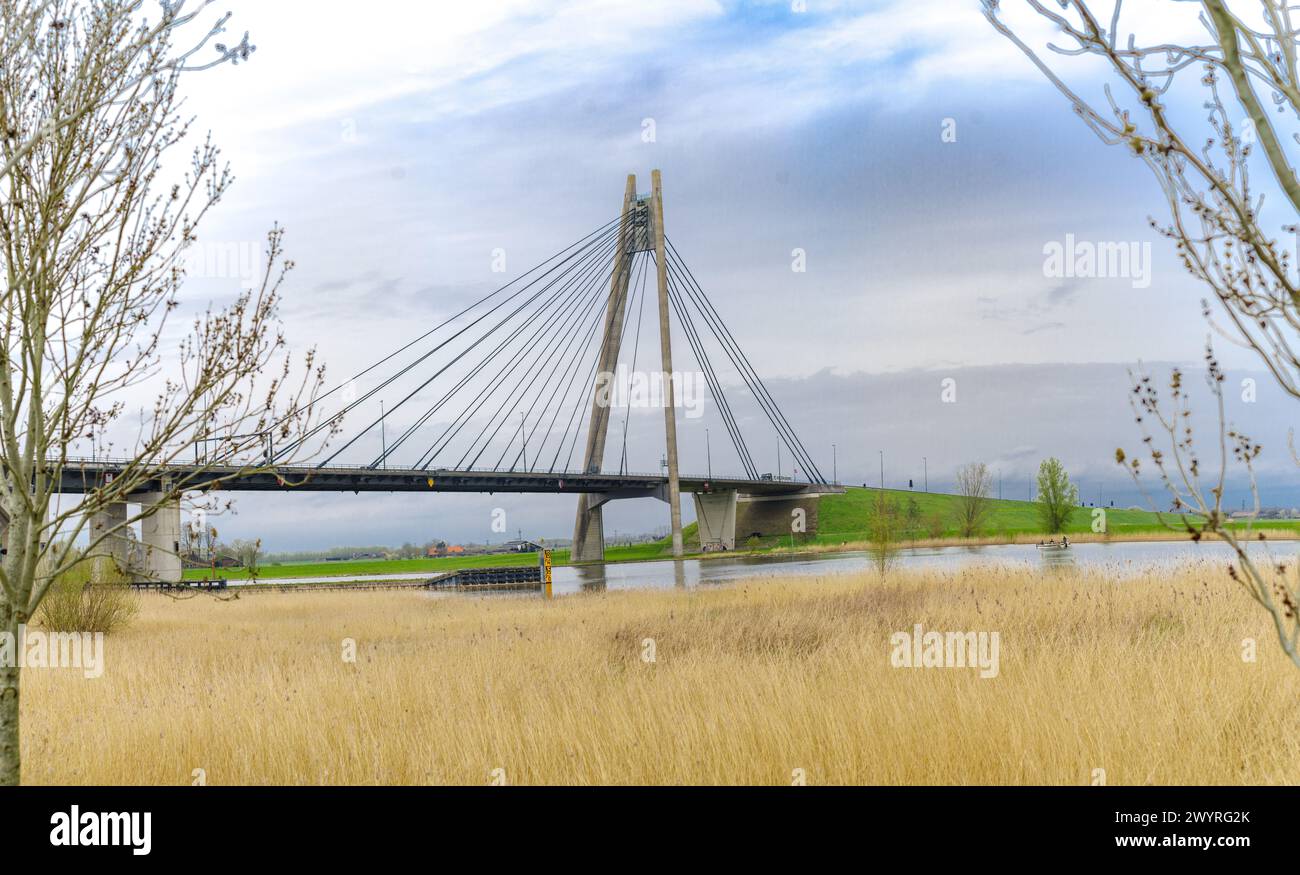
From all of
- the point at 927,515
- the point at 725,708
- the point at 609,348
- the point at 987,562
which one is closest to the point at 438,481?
the point at 609,348

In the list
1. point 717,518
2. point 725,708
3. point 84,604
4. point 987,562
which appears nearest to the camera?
point 725,708

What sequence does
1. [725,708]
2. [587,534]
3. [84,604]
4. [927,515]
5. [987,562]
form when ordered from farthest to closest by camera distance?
[927,515] < [587,534] < [987,562] < [84,604] < [725,708]

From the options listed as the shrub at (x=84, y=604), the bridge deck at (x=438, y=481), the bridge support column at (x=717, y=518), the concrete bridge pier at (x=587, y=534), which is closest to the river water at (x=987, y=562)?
the concrete bridge pier at (x=587, y=534)

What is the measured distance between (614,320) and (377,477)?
50.1 feet

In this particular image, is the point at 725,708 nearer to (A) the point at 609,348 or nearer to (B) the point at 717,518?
(A) the point at 609,348

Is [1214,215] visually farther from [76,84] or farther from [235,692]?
[235,692]

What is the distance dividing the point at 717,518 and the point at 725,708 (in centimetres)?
6829

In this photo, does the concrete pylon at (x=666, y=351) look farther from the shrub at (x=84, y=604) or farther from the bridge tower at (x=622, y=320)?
the shrub at (x=84, y=604)

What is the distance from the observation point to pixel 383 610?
25.9 meters

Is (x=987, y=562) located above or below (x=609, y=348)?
below

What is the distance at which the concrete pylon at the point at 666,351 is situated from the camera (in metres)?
52.1

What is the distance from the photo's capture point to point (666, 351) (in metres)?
52.7
